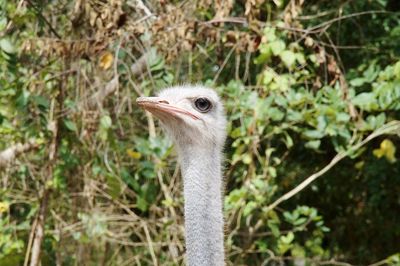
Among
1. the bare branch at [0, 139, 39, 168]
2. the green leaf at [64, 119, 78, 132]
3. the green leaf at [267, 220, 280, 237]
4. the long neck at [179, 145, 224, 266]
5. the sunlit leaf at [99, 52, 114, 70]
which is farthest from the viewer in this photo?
the green leaf at [267, 220, 280, 237]

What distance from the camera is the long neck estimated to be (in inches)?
97.7

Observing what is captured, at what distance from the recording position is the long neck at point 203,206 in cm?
248

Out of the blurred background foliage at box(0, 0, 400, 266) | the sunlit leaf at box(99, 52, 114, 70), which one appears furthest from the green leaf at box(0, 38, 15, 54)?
the sunlit leaf at box(99, 52, 114, 70)

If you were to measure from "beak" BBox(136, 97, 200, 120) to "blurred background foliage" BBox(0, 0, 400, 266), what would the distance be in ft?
3.10

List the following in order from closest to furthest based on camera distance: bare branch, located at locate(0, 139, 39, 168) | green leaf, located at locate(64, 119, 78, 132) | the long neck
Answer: the long neck → green leaf, located at locate(64, 119, 78, 132) → bare branch, located at locate(0, 139, 39, 168)

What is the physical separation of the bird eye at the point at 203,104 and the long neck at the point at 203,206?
0.49ft

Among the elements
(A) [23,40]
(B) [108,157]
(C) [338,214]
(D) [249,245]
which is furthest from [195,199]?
(C) [338,214]

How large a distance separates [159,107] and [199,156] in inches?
7.6

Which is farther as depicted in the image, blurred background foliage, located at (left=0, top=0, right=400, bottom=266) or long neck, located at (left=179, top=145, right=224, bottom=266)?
blurred background foliage, located at (left=0, top=0, right=400, bottom=266)

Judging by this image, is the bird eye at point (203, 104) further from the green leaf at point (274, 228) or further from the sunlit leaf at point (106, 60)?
the green leaf at point (274, 228)

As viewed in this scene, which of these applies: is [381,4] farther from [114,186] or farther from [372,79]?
[114,186]

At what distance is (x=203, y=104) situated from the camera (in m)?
2.80

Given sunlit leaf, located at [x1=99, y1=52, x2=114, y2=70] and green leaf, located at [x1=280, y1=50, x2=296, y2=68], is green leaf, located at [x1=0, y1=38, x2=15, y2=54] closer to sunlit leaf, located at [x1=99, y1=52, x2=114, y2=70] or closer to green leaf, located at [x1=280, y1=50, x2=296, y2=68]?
sunlit leaf, located at [x1=99, y1=52, x2=114, y2=70]

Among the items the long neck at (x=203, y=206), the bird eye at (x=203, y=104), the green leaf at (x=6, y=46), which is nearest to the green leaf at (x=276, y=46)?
the green leaf at (x=6, y=46)
